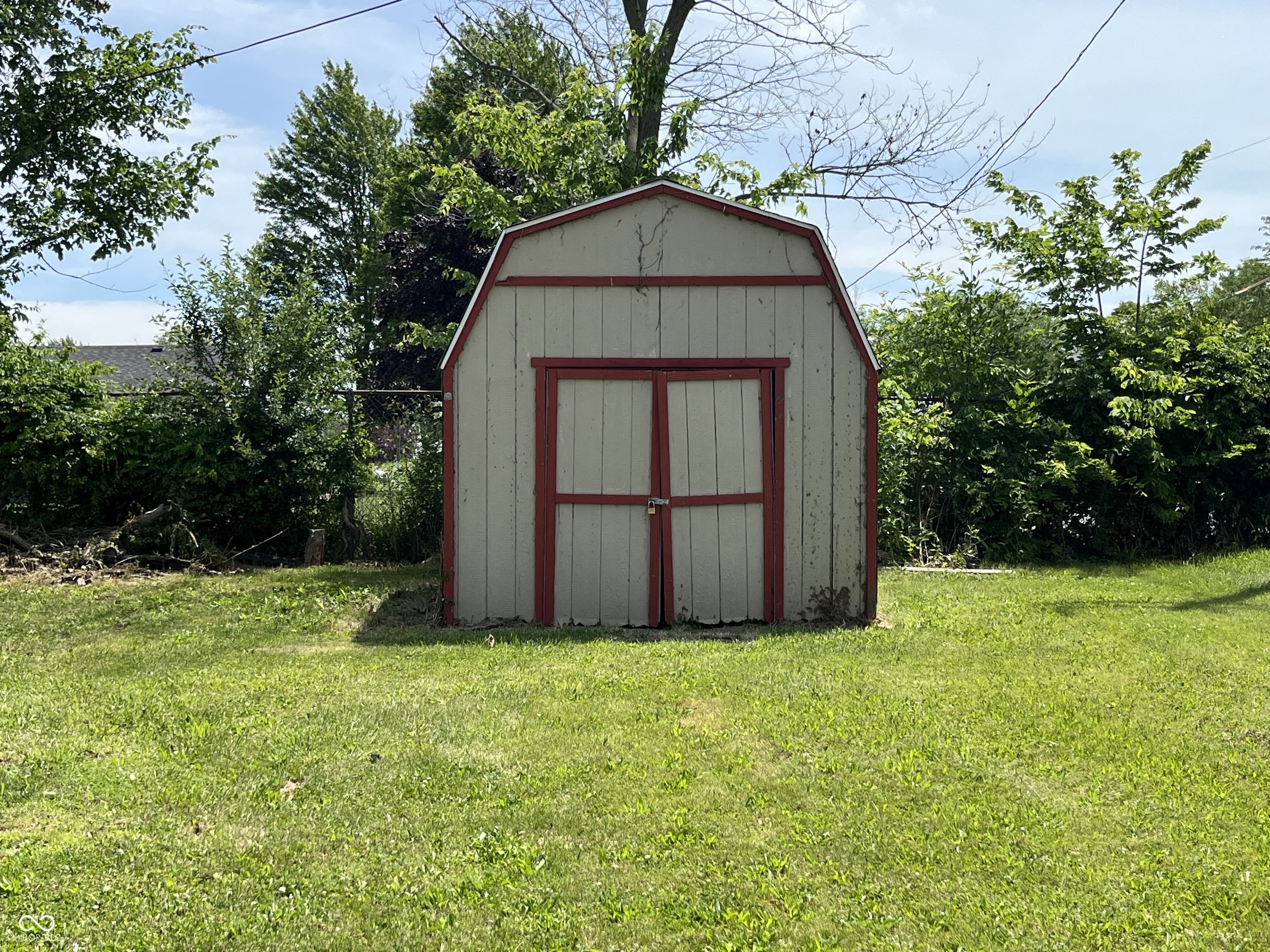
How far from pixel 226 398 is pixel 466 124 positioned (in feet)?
19.8

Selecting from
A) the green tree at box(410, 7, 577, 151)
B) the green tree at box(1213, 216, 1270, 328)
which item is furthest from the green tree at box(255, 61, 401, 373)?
the green tree at box(1213, 216, 1270, 328)

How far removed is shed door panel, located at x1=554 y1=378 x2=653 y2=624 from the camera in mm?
7520

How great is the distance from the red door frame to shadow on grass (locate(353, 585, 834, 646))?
26cm

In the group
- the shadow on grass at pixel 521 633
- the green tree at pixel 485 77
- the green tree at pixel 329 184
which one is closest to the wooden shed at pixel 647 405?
the shadow on grass at pixel 521 633

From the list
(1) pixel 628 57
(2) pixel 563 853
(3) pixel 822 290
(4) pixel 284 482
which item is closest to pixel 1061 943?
(2) pixel 563 853

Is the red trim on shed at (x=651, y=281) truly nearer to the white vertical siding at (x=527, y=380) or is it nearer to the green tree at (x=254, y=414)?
the white vertical siding at (x=527, y=380)

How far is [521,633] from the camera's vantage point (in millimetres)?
7238

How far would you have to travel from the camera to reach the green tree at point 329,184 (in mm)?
35469

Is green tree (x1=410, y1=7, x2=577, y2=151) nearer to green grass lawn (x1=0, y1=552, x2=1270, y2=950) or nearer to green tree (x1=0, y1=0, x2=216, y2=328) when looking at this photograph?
green tree (x1=0, y1=0, x2=216, y2=328)

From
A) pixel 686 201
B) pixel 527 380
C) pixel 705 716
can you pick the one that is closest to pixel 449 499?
pixel 527 380

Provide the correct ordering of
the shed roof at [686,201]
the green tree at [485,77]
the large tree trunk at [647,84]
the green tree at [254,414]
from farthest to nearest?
the green tree at [485,77], the large tree trunk at [647,84], the green tree at [254,414], the shed roof at [686,201]

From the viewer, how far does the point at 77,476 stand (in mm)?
10336

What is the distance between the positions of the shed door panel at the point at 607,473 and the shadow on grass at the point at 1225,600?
4.50 metres

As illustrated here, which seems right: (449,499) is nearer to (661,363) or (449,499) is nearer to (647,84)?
(661,363)
